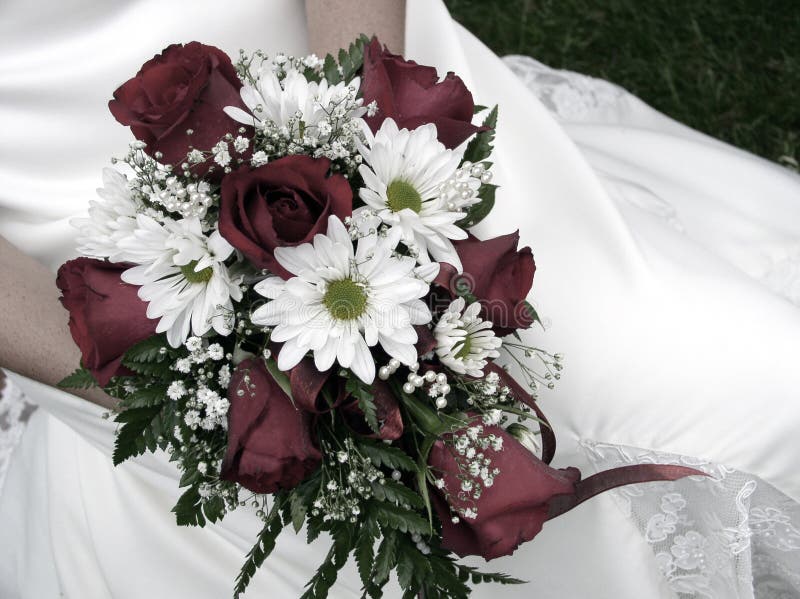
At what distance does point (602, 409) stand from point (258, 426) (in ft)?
2.15

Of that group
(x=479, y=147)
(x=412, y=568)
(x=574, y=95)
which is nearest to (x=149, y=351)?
(x=412, y=568)

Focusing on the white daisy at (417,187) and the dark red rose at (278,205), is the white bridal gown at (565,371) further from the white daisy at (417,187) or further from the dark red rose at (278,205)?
the dark red rose at (278,205)

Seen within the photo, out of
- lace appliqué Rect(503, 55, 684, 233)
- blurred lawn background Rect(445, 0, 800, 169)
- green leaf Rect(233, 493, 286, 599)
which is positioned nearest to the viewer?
green leaf Rect(233, 493, 286, 599)

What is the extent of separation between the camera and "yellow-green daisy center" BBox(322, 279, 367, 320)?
738mm

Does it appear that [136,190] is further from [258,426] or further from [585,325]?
[585,325]

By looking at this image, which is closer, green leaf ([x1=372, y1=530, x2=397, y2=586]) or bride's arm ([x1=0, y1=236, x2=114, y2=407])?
green leaf ([x1=372, y1=530, x2=397, y2=586])

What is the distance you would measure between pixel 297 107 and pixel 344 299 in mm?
245

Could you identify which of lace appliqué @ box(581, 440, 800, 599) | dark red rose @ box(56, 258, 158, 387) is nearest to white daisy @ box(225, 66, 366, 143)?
dark red rose @ box(56, 258, 158, 387)

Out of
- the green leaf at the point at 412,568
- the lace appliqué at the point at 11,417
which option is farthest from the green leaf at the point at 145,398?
the lace appliqué at the point at 11,417

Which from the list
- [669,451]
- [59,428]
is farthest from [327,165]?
[59,428]

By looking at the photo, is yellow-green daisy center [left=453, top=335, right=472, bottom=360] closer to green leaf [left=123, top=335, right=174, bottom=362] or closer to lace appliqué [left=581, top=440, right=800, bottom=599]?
green leaf [left=123, top=335, right=174, bottom=362]

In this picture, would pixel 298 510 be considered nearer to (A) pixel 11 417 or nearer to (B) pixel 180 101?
(B) pixel 180 101

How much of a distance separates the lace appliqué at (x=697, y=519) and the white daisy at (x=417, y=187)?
0.59 meters

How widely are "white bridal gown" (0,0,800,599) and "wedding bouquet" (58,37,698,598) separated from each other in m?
0.38
